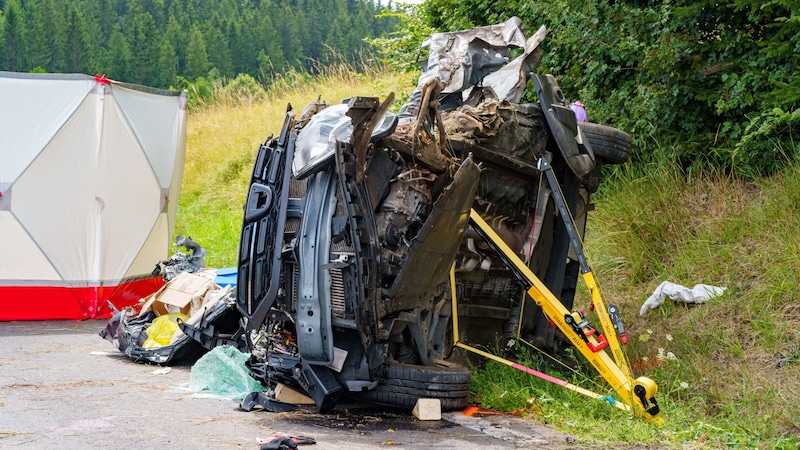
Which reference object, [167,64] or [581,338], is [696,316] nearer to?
[581,338]

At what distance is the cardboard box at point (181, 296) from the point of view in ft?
27.5

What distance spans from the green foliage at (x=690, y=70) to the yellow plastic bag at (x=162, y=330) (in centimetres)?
484

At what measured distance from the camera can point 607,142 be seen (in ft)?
24.1

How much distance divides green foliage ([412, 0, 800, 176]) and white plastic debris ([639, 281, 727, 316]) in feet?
5.06

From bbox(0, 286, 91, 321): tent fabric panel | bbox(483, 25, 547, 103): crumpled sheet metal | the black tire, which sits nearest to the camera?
bbox(483, 25, 547, 103): crumpled sheet metal

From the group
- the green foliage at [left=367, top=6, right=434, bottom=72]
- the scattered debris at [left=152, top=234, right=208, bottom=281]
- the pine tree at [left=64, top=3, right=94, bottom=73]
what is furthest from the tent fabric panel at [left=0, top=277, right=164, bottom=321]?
the pine tree at [left=64, top=3, right=94, bottom=73]

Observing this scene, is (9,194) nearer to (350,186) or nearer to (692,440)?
(350,186)

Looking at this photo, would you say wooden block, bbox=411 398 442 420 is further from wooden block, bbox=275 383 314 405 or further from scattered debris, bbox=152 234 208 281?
scattered debris, bbox=152 234 208 281

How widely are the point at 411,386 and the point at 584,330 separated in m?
1.16

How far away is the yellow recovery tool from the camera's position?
5543 mm

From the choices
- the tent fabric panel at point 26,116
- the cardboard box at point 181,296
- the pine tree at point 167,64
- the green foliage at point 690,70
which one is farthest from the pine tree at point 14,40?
the cardboard box at point 181,296

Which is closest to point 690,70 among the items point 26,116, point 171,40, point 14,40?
point 26,116

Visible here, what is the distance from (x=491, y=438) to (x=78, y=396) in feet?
9.33

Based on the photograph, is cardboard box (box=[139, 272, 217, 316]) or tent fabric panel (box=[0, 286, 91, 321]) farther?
tent fabric panel (box=[0, 286, 91, 321])
